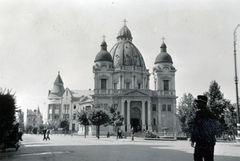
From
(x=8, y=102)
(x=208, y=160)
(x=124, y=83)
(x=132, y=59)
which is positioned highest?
(x=132, y=59)

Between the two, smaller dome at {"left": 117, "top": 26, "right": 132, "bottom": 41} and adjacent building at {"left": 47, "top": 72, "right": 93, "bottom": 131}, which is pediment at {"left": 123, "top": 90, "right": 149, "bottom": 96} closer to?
smaller dome at {"left": 117, "top": 26, "right": 132, "bottom": 41}

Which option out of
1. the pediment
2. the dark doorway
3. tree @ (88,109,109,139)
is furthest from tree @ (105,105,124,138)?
the dark doorway

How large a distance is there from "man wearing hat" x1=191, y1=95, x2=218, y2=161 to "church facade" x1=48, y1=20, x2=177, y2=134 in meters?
54.4

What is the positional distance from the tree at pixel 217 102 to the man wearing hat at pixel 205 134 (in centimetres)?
2610

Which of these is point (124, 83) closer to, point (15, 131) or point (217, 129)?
point (15, 131)

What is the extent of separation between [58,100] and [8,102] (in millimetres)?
97541

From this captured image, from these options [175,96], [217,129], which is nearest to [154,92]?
[175,96]

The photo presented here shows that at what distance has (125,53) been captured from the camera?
242 ft

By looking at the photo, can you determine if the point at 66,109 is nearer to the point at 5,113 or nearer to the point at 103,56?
the point at 103,56

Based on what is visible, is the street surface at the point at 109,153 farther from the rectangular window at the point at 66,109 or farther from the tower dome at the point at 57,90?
the tower dome at the point at 57,90

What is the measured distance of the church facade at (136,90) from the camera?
64.4 meters

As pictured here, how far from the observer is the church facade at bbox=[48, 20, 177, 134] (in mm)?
64312

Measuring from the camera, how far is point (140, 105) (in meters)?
65.8

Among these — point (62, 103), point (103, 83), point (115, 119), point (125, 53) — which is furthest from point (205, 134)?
point (62, 103)
